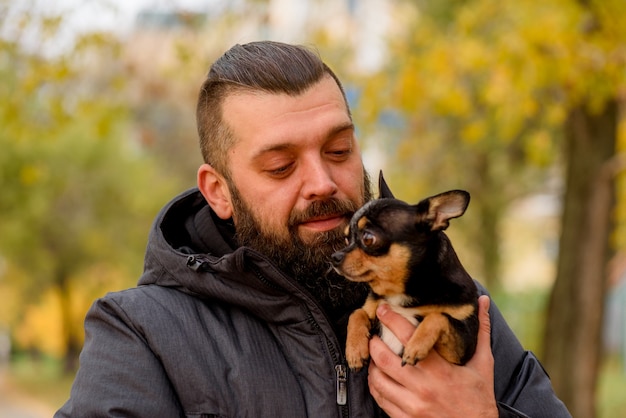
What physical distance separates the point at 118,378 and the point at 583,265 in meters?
8.75

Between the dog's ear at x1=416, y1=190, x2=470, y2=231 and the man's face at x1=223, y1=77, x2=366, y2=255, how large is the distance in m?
0.28

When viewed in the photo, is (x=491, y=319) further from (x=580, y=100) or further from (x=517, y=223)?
(x=517, y=223)

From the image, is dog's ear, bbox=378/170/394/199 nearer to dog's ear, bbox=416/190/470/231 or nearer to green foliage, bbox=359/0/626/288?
dog's ear, bbox=416/190/470/231

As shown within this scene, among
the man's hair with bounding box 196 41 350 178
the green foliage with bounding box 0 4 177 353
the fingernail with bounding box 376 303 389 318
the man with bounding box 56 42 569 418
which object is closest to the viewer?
the man with bounding box 56 42 569 418

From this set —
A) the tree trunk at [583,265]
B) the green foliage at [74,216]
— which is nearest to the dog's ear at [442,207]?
the tree trunk at [583,265]

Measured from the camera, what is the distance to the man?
2.76 m

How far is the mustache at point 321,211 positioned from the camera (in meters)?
3.06

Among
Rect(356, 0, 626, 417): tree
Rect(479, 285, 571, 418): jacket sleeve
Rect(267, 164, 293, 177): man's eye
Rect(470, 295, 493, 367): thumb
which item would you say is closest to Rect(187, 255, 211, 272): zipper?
Rect(267, 164, 293, 177): man's eye

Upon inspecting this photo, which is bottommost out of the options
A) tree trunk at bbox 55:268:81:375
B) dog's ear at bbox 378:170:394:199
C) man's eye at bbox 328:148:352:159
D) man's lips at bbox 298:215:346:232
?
tree trunk at bbox 55:268:81:375

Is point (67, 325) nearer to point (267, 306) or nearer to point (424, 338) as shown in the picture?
point (267, 306)

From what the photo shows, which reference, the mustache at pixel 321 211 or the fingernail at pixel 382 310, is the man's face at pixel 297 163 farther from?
the fingernail at pixel 382 310

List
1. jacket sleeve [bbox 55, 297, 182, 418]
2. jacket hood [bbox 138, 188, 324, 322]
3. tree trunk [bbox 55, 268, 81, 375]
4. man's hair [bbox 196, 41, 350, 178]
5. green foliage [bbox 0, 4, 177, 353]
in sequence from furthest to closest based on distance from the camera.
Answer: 1. tree trunk [bbox 55, 268, 81, 375]
2. green foliage [bbox 0, 4, 177, 353]
3. man's hair [bbox 196, 41, 350, 178]
4. jacket hood [bbox 138, 188, 324, 322]
5. jacket sleeve [bbox 55, 297, 182, 418]

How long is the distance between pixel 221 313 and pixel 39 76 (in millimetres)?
7815

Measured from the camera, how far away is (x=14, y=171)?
2589 cm
